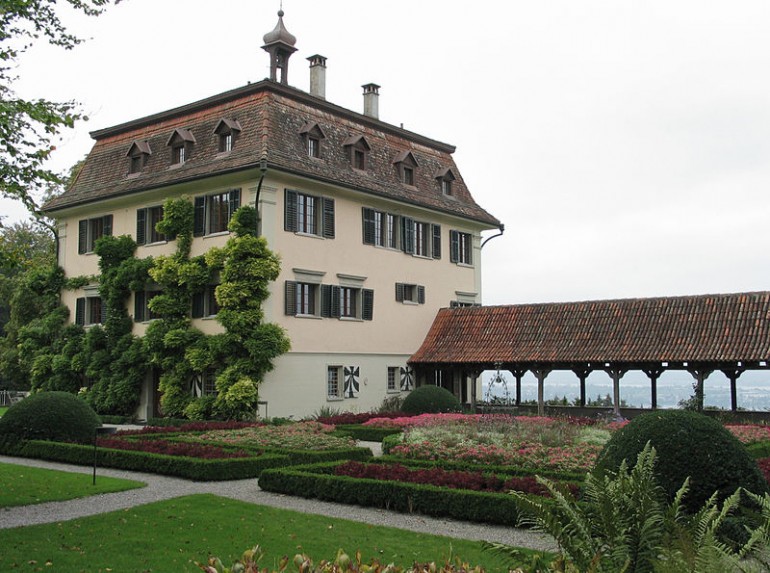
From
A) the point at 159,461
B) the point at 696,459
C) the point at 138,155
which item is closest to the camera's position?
the point at 696,459

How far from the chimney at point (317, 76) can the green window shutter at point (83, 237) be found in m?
10.3

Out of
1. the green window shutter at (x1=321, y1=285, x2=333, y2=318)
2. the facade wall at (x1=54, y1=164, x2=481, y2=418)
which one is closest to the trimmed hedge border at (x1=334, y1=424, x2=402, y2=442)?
the facade wall at (x1=54, y1=164, x2=481, y2=418)

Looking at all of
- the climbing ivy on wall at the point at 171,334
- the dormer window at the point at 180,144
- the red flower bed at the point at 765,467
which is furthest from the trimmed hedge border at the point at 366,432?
the dormer window at the point at 180,144

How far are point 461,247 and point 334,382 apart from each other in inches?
387

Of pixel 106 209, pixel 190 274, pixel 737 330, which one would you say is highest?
pixel 106 209

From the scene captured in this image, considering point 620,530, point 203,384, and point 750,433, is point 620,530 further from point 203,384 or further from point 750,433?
point 203,384

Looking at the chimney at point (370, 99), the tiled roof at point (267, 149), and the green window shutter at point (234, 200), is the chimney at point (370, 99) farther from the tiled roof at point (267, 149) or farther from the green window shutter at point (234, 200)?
the green window shutter at point (234, 200)

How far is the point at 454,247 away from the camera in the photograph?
3494cm

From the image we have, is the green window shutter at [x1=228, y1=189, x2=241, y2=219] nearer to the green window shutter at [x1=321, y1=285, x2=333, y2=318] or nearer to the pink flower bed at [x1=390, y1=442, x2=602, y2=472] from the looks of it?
the green window shutter at [x1=321, y1=285, x2=333, y2=318]

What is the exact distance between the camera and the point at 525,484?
12.0 m

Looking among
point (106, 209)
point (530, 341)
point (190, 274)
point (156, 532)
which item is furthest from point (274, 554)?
point (106, 209)

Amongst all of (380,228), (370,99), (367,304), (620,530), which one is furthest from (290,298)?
(620,530)

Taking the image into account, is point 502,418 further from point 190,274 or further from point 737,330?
point 190,274

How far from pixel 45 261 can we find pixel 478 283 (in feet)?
69.7
